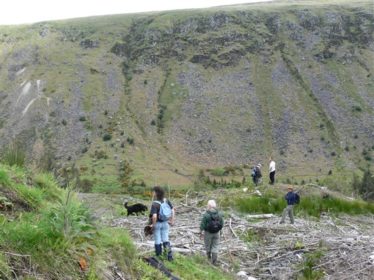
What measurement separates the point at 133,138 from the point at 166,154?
6927mm

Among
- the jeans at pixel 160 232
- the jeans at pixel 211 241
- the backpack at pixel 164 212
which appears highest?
the backpack at pixel 164 212

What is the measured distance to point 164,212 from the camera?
9570 mm

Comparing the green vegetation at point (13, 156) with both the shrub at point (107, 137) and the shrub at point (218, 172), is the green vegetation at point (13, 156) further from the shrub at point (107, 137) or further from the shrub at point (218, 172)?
the shrub at point (107, 137)

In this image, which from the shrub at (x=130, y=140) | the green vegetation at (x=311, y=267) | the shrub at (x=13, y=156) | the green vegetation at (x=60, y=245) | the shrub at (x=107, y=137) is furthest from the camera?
the shrub at (x=107, y=137)

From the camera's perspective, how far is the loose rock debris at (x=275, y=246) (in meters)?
11.6

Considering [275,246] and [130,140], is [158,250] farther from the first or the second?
[130,140]

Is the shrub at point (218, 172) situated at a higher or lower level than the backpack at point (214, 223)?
lower

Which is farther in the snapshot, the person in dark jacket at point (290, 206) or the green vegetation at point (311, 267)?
the person in dark jacket at point (290, 206)

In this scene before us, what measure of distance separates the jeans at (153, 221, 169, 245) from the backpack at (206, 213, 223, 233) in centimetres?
155

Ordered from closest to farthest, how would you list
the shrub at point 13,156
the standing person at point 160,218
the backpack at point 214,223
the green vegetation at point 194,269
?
the green vegetation at point 194,269, the standing person at point 160,218, the shrub at point 13,156, the backpack at point 214,223

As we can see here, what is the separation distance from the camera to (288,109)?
92.4 meters

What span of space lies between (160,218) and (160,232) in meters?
0.32

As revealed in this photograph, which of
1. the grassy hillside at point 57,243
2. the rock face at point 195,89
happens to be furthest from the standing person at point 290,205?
the rock face at point 195,89

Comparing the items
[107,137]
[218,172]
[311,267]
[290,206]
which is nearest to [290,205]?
[290,206]
